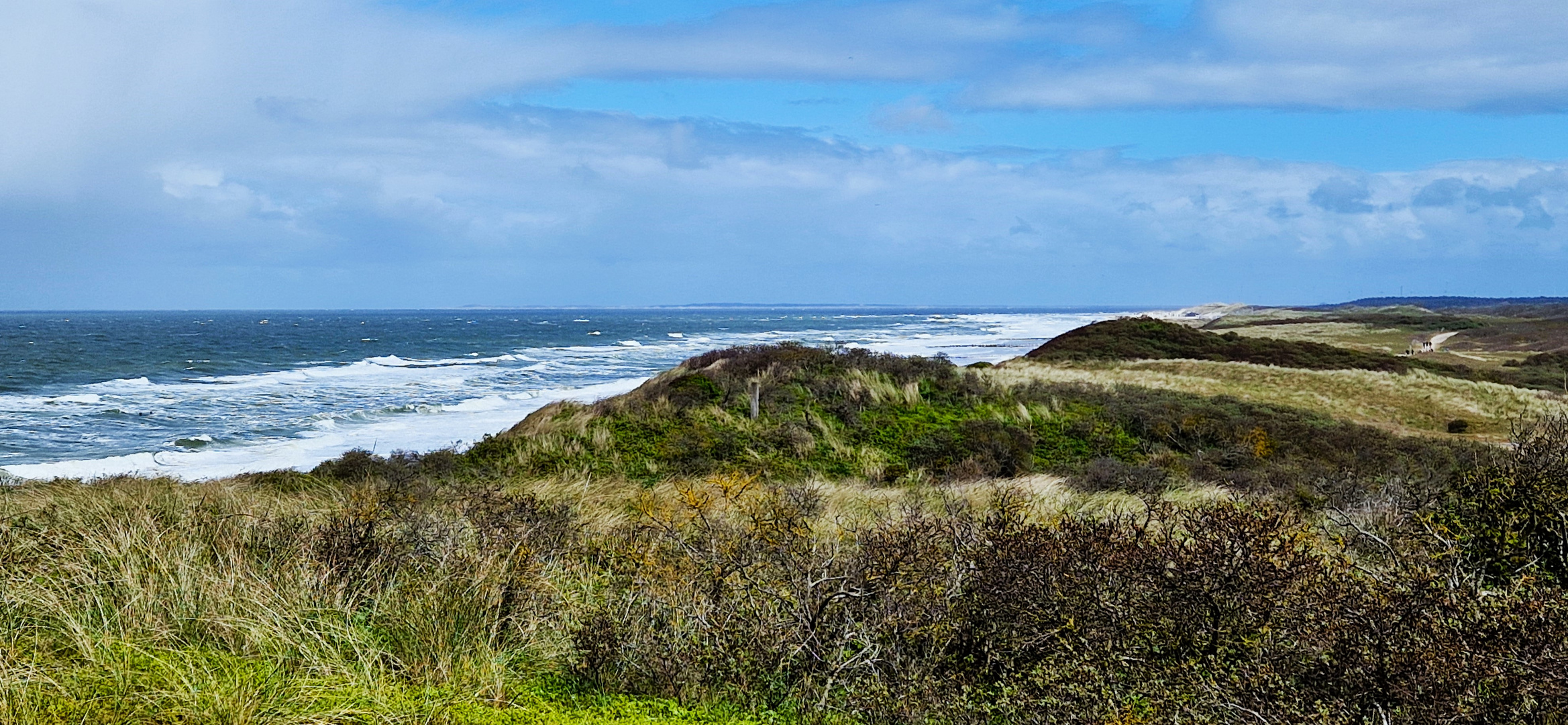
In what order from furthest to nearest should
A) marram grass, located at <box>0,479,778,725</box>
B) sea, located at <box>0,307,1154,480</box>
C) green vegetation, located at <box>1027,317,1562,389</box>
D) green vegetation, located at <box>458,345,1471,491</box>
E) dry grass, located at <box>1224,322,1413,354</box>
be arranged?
dry grass, located at <box>1224,322,1413,354</box>, green vegetation, located at <box>1027,317,1562,389</box>, sea, located at <box>0,307,1154,480</box>, green vegetation, located at <box>458,345,1471,491</box>, marram grass, located at <box>0,479,778,725</box>

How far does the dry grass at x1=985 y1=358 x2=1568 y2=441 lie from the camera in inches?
976

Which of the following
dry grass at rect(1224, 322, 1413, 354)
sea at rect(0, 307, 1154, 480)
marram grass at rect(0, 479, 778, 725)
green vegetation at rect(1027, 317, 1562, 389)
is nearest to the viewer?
marram grass at rect(0, 479, 778, 725)

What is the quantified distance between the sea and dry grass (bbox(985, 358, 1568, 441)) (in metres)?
5.86

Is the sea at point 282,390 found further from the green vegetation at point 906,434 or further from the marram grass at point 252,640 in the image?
the marram grass at point 252,640

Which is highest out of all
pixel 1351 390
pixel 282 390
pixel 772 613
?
pixel 772 613

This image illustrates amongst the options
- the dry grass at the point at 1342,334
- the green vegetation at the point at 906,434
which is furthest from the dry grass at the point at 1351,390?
the dry grass at the point at 1342,334

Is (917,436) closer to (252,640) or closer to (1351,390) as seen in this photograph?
(252,640)

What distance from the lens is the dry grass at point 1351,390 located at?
2478 centimetres

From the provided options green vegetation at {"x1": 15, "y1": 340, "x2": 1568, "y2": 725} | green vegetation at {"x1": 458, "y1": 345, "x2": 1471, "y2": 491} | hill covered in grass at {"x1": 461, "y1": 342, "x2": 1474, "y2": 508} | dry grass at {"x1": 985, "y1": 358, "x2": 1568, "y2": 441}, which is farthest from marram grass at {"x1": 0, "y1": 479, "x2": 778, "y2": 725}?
dry grass at {"x1": 985, "y1": 358, "x2": 1568, "y2": 441}

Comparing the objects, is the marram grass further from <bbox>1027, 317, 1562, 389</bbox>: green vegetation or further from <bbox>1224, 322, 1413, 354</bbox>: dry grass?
<bbox>1224, 322, 1413, 354</bbox>: dry grass

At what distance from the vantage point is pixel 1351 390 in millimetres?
28297

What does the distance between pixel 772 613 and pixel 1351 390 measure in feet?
90.9

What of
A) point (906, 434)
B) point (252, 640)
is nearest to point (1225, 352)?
point (906, 434)

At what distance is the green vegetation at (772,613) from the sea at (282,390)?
28.4 ft
